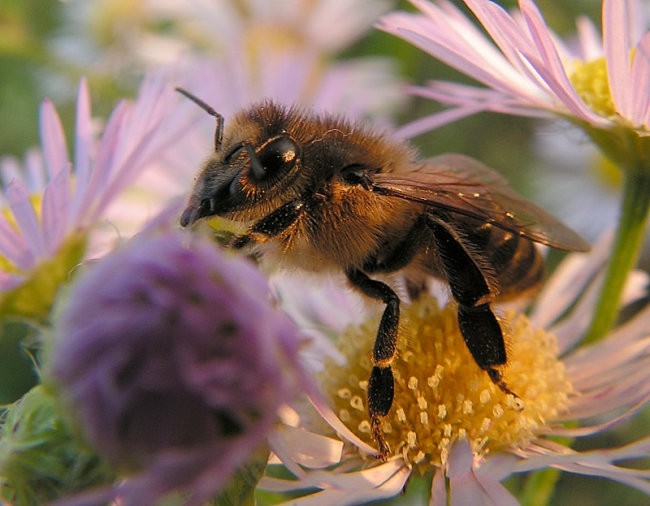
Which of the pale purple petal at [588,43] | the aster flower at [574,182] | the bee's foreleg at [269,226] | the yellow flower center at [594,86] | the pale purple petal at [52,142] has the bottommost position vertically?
the aster flower at [574,182]

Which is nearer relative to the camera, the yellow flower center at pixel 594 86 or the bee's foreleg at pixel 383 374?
the bee's foreleg at pixel 383 374

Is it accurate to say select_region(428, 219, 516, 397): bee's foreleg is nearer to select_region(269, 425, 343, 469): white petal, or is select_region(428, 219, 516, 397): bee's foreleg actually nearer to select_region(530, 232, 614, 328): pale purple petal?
select_region(269, 425, 343, 469): white petal

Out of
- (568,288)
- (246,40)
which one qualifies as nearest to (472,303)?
(568,288)

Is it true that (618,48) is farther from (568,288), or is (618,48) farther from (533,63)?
(568,288)

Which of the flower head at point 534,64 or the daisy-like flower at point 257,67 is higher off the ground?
the flower head at point 534,64

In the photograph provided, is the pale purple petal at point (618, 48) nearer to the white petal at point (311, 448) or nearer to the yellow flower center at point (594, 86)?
the yellow flower center at point (594, 86)

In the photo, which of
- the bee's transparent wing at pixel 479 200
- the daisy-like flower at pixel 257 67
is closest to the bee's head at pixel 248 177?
the bee's transparent wing at pixel 479 200

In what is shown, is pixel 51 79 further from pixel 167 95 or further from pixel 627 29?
pixel 627 29

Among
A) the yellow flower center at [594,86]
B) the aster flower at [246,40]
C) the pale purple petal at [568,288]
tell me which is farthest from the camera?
the aster flower at [246,40]
